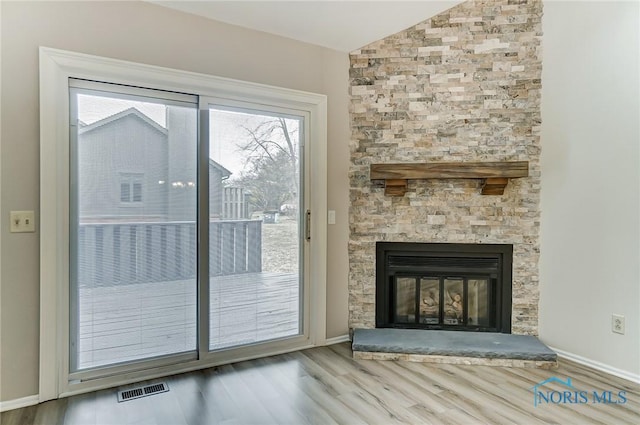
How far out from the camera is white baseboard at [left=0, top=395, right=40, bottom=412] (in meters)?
2.05

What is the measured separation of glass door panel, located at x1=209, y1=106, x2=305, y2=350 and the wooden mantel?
2.39 ft

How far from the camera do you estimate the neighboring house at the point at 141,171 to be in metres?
2.32

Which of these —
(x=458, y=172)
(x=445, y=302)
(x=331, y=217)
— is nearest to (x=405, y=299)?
(x=445, y=302)

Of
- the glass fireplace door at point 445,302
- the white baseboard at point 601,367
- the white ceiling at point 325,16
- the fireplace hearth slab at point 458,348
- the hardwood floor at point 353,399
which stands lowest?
the hardwood floor at point 353,399

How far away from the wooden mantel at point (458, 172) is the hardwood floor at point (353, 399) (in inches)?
55.5

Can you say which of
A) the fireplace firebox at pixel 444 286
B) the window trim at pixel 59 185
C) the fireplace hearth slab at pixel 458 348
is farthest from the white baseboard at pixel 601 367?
the window trim at pixel 59 185

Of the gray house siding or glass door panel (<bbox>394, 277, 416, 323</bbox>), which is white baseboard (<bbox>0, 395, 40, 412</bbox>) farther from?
glass door panel (<bbox>394, 277, 416, 323</bbox>)

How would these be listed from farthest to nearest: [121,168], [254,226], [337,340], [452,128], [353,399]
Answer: [337,340], [452,128], [254,226], [121,168], [353,399]

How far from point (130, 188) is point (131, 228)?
0.89ft

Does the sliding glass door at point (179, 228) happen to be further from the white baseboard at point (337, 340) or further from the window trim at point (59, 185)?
the white baseboard at point (337, 340)

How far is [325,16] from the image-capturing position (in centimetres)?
267

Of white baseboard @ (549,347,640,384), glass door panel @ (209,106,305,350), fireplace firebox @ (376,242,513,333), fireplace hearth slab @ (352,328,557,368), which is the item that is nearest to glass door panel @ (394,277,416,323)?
fireplace firebox @ (376,242,513,333)

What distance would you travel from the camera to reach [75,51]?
2188 mm

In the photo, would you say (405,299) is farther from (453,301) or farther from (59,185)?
(59,185)
